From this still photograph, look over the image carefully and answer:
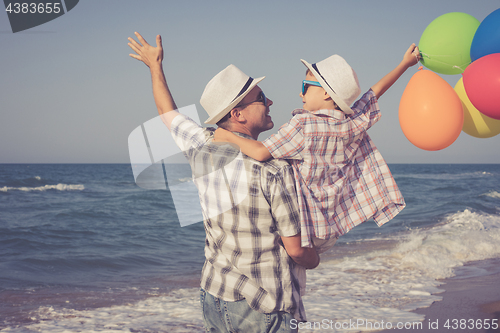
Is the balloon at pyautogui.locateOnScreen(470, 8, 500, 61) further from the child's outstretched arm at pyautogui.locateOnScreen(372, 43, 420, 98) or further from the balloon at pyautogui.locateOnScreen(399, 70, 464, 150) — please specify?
the child's outstretched arm at pyautogui.locateOnScreen(372, 43, 420, 98)

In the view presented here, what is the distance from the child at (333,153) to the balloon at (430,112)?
30 cm

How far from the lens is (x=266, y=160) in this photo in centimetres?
151

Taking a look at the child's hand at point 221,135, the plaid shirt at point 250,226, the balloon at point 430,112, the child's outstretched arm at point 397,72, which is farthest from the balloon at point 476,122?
the child's hand at point 221,135

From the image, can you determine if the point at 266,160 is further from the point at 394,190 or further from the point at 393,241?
the point at 393,241

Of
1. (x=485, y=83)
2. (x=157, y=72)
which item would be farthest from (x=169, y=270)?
(x=485, y=83)

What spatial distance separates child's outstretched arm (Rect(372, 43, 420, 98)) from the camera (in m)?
1.86

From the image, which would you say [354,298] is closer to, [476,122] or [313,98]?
[476,122]

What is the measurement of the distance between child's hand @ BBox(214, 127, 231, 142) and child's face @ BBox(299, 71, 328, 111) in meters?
0.48

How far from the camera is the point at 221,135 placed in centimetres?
162

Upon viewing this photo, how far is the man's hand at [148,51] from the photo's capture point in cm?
193

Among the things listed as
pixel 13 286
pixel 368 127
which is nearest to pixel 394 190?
pixel 368 127

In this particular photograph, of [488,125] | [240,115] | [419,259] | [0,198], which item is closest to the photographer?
[240,115]

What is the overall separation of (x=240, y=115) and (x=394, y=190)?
84cm

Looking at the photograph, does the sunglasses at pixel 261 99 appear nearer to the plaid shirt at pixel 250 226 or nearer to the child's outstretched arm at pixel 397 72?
the plaid shirt at pixel 250 226
